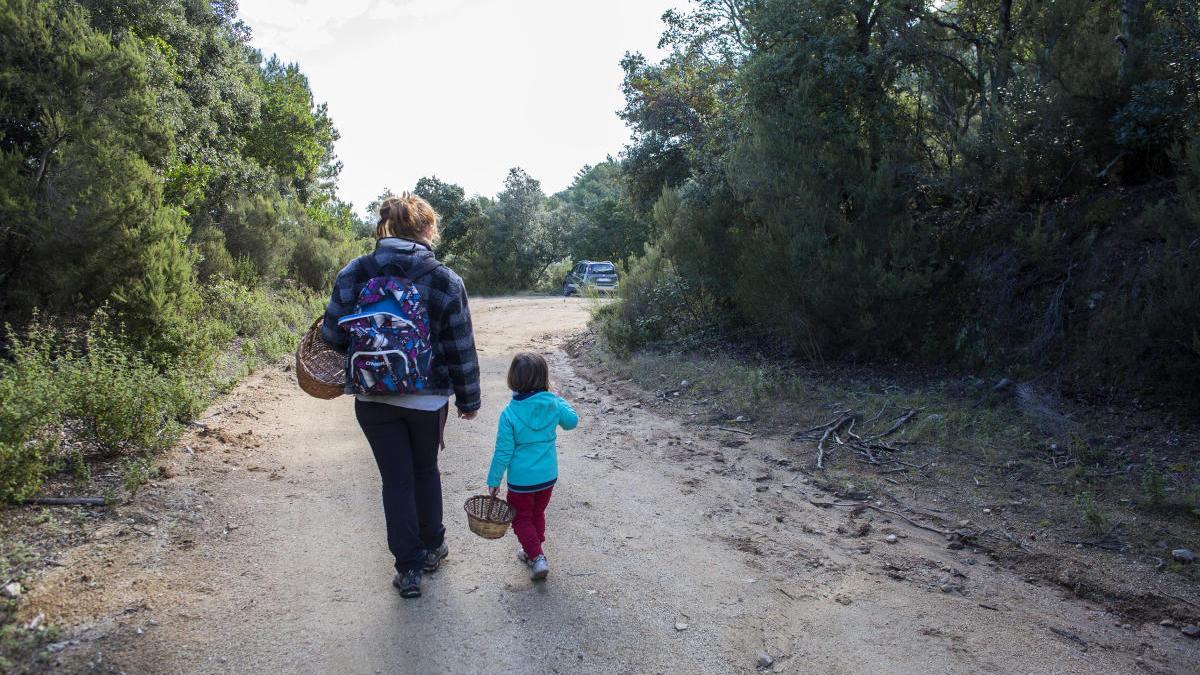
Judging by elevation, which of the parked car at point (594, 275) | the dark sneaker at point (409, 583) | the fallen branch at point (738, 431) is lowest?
the fallen branch at point (738, 431)

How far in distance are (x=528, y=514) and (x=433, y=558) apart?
62cm

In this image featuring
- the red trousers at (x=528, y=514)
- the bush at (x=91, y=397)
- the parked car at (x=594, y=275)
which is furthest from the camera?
the parked car at (x=594, y=275)

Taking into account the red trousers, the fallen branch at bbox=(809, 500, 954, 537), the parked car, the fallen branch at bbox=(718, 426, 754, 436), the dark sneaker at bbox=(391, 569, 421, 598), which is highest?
the parked car

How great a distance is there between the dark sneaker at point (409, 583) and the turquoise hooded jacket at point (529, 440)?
630 millimetres

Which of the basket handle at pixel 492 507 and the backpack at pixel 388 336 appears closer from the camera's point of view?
the backpack at pixel 388 336

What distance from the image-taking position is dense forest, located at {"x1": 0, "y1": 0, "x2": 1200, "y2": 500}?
6.07 metres

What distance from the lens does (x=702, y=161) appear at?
11.8 meters

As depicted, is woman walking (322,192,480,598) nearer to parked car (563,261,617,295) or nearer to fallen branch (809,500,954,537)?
fallen branch (809,500,954,537)

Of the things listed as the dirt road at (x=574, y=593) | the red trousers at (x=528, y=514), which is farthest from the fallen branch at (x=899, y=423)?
the red trousers at (x=528, y=514)

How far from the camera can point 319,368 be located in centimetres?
411

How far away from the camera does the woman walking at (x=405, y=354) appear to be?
11.5 ft

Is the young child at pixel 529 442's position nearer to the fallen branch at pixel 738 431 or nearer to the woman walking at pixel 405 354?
the woman walking at pixel 405 354

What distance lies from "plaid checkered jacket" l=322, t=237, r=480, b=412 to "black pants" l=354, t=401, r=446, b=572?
183mm

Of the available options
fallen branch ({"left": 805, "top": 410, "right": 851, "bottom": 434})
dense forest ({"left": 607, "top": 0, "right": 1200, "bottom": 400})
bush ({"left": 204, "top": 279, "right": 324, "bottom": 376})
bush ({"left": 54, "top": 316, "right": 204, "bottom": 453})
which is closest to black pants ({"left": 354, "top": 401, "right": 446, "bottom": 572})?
bush ({"left": 54, "top": 316, "right": 204, "bottom": 453})
